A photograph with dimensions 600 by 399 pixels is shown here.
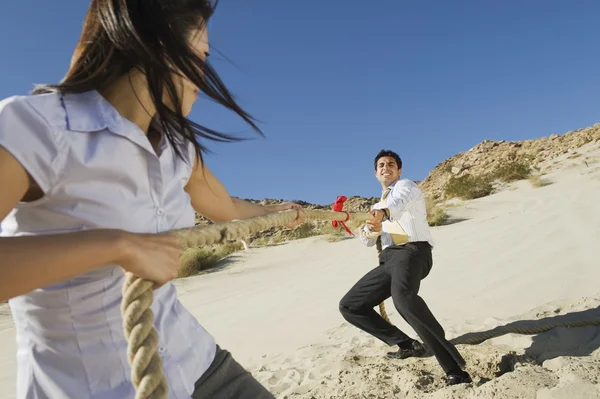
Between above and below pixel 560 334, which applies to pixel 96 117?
above

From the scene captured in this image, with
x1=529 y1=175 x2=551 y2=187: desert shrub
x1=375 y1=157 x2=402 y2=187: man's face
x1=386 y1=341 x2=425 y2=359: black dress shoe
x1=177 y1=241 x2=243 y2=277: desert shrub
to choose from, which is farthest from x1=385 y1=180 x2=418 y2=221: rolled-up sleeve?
x1=529 y1=175 x2=551 y2=187: desert shrub

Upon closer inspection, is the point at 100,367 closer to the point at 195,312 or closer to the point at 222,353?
the point at 222,353

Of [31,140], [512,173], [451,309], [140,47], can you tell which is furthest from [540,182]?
[31,140]

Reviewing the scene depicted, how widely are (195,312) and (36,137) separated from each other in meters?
7.91

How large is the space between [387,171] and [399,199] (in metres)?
0.62

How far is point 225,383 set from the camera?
1468 mm

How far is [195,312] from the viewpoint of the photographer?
8.46m

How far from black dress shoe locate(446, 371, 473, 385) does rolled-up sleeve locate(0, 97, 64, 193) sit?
336 cm

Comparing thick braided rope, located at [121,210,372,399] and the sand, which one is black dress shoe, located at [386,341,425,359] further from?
thick braided rope, located at [121,210,372,399]

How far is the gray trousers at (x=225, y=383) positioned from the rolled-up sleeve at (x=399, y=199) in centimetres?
290

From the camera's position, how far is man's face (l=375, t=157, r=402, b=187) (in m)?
4.80

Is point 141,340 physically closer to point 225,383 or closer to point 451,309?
point 225,383

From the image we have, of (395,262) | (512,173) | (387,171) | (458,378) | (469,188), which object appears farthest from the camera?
(512,173)

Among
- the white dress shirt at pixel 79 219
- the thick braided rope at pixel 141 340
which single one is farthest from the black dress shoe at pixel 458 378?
the thick braided rope at pixel 141 340
